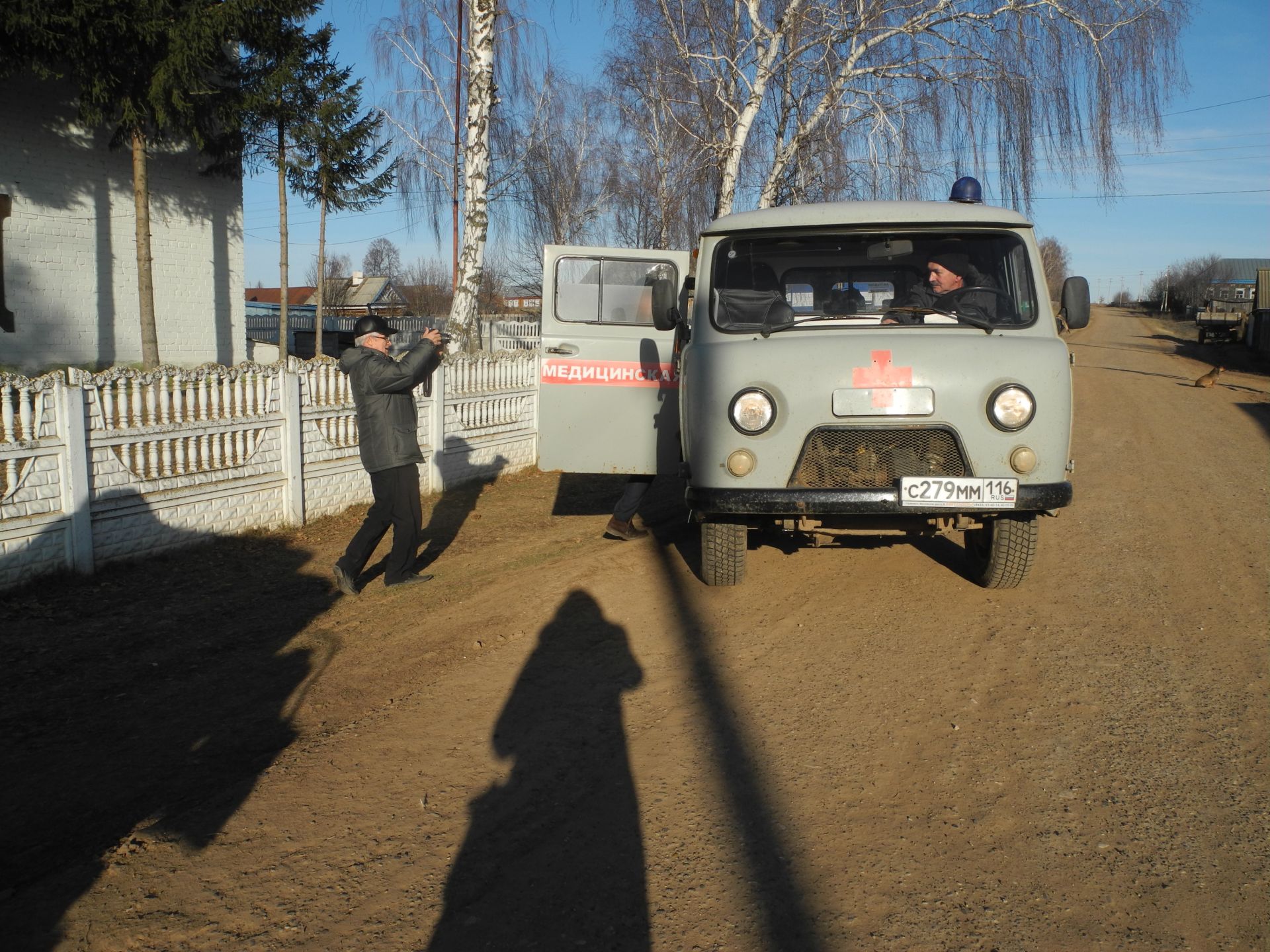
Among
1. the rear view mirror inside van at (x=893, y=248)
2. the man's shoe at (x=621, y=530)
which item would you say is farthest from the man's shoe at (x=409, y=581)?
the rear view mirror inside van at (x=893, y=248)

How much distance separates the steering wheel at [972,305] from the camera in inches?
224

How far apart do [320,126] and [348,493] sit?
13514mm

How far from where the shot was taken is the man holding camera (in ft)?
20.4

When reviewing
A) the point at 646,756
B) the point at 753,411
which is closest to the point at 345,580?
the point at 753,411

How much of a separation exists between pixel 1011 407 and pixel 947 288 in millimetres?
1119

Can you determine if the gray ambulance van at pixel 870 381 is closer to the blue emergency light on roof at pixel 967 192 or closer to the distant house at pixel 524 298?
the blue emergency light on roof at pixel 967 192

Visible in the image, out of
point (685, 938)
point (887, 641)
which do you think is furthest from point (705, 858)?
point (887, 641)

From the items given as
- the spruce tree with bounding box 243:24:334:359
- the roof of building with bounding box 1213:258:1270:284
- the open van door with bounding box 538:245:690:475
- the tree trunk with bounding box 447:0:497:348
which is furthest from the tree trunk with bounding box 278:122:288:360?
the roof of building with bounding box 1213:258:1270:284

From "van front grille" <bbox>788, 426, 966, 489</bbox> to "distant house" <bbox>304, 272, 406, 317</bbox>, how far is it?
50.6 m

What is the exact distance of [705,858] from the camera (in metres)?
3.17

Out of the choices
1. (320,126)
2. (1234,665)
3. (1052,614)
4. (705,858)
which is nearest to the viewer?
(705,858)

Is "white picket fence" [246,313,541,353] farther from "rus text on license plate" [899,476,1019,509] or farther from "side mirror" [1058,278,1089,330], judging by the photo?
"rus text on license plate" [899,476,1019,509]

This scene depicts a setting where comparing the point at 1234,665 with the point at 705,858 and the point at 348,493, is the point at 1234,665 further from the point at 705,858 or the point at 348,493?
the point at 348,493

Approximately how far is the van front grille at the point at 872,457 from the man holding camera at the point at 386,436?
2563mm
